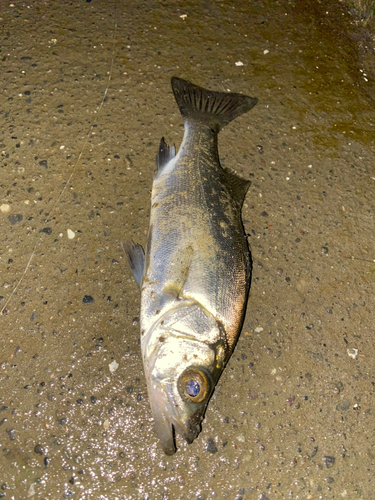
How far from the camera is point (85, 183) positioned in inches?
118

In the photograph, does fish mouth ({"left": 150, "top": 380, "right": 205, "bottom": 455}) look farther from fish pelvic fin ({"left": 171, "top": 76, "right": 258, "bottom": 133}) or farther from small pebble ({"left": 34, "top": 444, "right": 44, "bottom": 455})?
fish pelvic fin ({"left": 171, "top": 76, "right": 258, "bottom": 133})

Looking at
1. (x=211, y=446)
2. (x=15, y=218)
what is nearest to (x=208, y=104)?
(x=15, y=218)

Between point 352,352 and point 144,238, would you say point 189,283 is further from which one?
point 352,352

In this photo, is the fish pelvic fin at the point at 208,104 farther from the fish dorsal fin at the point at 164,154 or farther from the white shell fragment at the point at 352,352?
the white shell fragment at the point at 352,352

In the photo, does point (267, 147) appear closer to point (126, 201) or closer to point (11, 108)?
point (126, 201)

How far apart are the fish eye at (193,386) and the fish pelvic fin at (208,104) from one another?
2.00 m

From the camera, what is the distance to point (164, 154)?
2.92 meters

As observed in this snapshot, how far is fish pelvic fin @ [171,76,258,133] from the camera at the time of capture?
3.10 meters

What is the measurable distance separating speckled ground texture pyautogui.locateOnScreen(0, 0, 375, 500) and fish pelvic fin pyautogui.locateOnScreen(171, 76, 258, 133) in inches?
5.6

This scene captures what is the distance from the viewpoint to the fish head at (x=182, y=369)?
212 cm

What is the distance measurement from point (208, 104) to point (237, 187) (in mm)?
933

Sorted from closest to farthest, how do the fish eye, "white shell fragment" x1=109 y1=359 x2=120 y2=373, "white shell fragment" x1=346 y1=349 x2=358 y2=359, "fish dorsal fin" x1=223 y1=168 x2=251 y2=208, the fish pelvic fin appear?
the fish eye → "white shell fragment" x1=109 y1=359 x2=120 y2=373 → "fish dorsal fin" x1=223 y1=168 x2=251 y2=208 → "white shell fragment" x1=346 y1=349 x2=358 y2=359 → the fish pelvic fin

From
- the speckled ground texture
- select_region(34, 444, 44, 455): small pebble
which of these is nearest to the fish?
the speckled ground texture

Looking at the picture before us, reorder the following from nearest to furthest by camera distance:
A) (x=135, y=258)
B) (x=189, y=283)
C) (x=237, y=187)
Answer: (x=189, y=283)
(x=135, y=258)
(x=237, y=187)
